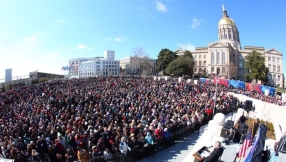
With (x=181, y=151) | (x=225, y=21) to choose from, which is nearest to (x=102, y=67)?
(x=225, y=21)

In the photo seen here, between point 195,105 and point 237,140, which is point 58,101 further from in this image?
point 237,140

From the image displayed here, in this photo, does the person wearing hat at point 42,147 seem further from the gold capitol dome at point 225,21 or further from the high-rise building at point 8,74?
the gold capitol dome at point 225,21

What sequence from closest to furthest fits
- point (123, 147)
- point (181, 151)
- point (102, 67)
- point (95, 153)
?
1. point (95, 153)
2. point (123, 147)
3. point (181, 151)
4. point (102, 67)

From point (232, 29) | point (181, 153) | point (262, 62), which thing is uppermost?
point (232, 29)

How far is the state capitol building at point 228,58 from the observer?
96.3 meters

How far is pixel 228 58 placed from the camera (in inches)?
3787

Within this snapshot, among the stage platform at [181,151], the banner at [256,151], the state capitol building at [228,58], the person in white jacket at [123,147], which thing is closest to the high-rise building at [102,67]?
the state capitol building at [228,58]

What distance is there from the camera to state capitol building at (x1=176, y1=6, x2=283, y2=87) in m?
96.3

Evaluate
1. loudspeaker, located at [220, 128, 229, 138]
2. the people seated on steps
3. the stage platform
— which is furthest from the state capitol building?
loudspeaker, located at [220, 128, 229, 138]

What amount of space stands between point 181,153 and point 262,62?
7474 centimetres

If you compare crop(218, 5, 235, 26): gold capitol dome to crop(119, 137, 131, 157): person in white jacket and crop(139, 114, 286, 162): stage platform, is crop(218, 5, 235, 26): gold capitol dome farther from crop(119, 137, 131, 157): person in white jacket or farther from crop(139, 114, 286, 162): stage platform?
crop(119, 137, 131, 157): person in white jacket

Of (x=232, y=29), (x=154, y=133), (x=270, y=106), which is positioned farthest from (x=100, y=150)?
(x=232, y=29)

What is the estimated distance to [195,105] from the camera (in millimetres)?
21312

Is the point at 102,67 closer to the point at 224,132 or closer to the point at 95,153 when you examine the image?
the point at 95,153
